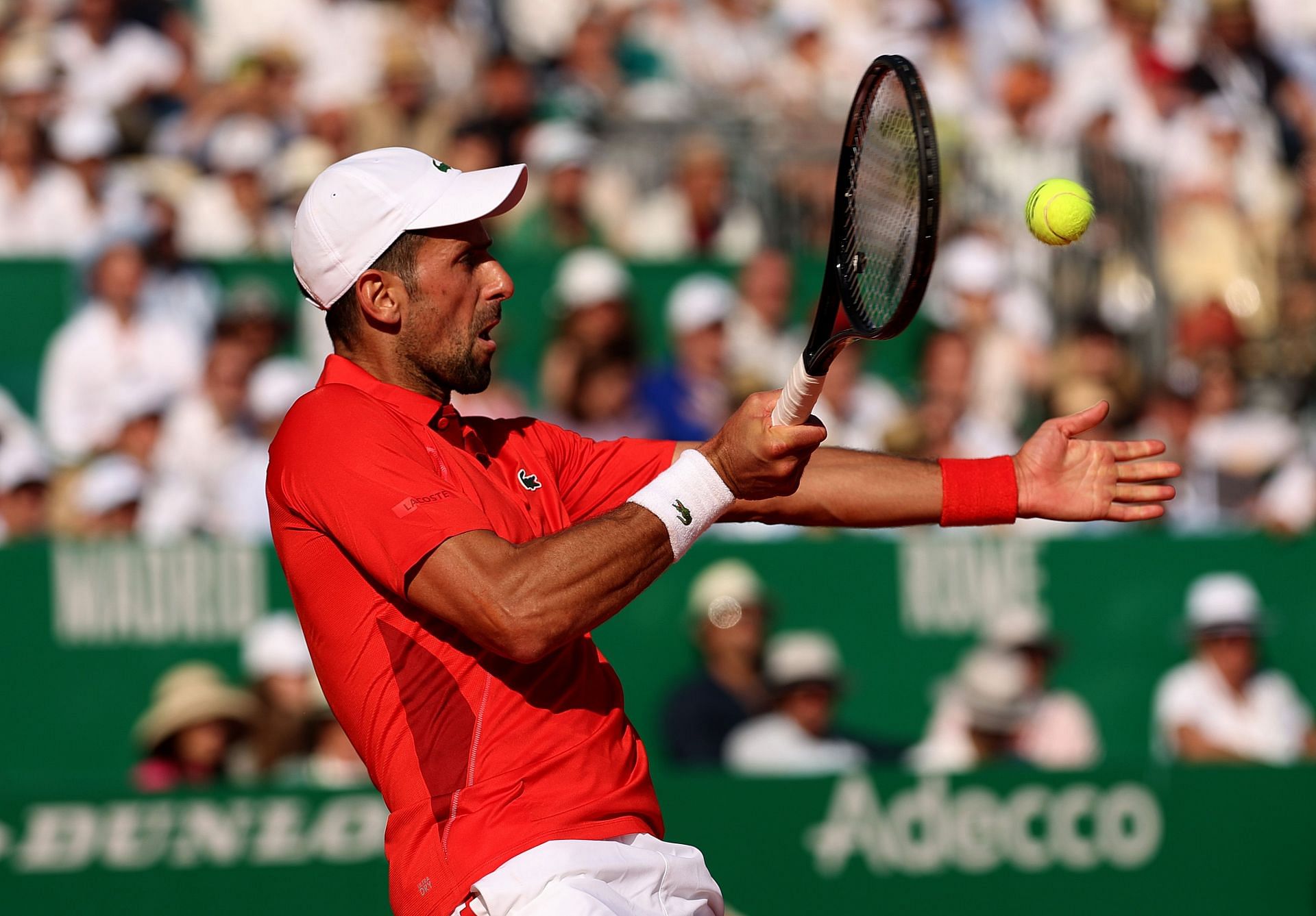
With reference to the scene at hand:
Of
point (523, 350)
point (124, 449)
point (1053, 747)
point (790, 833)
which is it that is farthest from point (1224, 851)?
point (124, 449)

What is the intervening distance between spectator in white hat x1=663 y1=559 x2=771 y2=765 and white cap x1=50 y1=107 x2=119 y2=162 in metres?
3.94

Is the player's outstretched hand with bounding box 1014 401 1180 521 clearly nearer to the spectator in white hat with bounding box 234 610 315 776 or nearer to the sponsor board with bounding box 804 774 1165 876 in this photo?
the sponsor board with bounding box 804 774 1165 876

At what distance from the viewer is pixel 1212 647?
7.69 metres

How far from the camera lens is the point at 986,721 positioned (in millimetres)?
7363

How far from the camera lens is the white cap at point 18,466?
743cm

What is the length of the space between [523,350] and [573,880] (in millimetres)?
5793

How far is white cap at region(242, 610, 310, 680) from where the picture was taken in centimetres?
672

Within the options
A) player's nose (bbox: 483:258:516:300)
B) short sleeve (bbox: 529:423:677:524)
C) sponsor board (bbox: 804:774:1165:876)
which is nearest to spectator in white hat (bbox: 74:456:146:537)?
sponsor board (bbox: 804:774:1165:876)

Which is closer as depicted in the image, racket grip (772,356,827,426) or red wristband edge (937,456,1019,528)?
racket grip (772,356,827,426)

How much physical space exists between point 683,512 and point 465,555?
1.19ft

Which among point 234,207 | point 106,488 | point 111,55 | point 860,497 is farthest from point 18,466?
point 860,497

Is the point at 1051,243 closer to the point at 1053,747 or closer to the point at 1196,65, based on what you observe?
the point at 1053,747

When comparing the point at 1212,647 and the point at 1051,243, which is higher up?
the point at 1051,243

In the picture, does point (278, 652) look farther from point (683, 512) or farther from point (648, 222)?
point (683, 512)
